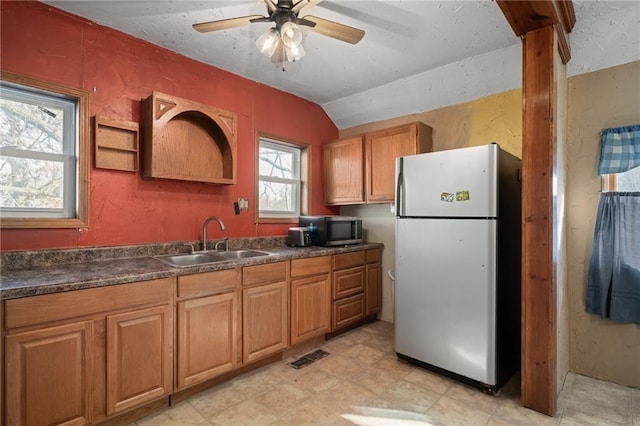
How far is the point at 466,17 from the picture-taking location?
6.98 feet

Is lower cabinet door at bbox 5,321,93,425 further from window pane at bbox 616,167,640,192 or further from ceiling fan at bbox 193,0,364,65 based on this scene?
window pane at bbox 616,167,640,192

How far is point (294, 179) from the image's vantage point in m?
3.63

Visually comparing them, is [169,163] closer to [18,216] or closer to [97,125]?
[97,125]

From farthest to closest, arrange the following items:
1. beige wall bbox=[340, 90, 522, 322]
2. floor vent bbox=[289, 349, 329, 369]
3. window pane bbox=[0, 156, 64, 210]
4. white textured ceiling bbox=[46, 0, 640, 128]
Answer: beige wall bbox=[340, 90, 522, 322], floor vent bbox=[289, 349, 329, 369], white textured ceiling bbox=[46, 0, 640, 128], window pane bbox=[0, 156, 64, 210]

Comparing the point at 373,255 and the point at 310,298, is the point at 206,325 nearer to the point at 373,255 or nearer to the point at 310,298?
the point at 310,298

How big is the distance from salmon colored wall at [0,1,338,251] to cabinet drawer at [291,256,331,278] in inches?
26.3

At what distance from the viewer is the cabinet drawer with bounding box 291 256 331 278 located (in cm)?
263

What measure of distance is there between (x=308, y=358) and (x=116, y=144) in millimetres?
2239

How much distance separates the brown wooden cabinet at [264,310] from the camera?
228 centimetres

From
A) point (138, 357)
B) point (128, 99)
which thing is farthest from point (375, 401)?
point (128, 99)

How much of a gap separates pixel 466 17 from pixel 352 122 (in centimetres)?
181

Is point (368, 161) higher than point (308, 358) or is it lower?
higher

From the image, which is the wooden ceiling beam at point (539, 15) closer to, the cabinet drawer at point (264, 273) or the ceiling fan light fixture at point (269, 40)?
the ceiling fan light fixture at point (269, 40)

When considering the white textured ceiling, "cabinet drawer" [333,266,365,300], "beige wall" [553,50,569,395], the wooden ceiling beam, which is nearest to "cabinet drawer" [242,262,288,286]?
"cabinet drawer" [333,266,365,300]
